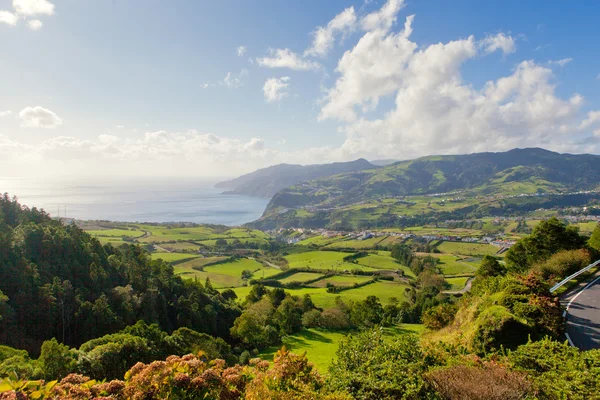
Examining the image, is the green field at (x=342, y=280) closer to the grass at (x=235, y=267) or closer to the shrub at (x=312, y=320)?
the grass at (x=235, y=267)

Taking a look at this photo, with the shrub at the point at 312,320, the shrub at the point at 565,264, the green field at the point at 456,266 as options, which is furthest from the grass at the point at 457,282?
the shrub at the point at 565,264

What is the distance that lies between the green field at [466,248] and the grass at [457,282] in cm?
2673

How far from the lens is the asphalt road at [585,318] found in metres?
12.6

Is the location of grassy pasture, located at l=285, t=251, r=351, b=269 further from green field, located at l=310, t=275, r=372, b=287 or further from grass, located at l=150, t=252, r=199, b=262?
grass, located at l=150, t=252, r=199, b=262

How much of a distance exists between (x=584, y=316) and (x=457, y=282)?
55.0 meters

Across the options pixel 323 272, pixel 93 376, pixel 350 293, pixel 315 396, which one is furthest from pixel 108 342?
pixel 323 272

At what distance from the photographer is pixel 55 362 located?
650 inches

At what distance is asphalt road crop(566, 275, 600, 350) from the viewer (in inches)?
498

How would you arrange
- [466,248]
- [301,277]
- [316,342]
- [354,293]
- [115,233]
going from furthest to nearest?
[115,233] < [466,248] < [301,277] < [354,293] < [316,342]

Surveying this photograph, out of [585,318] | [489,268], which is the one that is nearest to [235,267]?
[489,268]

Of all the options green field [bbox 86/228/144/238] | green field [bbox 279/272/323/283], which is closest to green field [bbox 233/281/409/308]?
green field [bbox 279/272/323/283]

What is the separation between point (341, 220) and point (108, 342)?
17380 cm

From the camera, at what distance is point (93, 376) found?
1780 centimetres

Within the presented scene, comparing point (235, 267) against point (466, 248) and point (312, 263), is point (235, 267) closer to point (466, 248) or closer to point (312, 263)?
point (312, 263)
